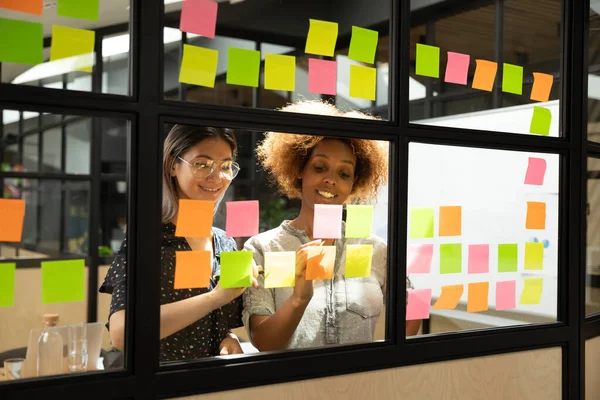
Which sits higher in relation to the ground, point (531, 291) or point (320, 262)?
point (320, 262)

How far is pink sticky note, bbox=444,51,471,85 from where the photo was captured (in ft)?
6.56

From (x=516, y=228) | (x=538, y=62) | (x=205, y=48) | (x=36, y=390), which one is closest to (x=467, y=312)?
(x=516, y=228)

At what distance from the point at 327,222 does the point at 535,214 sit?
0.87 metres

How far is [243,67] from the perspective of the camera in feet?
5.19

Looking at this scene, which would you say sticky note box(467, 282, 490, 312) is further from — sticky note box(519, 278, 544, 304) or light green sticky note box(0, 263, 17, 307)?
light green sticky note box(0, 263, 17, 307)

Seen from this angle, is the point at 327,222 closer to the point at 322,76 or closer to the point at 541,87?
the point at 322,76

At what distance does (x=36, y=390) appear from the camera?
1310mm

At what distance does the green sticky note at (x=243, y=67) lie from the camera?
1.57m

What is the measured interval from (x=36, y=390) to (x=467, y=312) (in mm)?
1404

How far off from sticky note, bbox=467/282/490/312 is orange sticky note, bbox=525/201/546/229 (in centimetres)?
29

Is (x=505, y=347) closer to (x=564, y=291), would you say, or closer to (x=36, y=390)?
(x=564, y=291)

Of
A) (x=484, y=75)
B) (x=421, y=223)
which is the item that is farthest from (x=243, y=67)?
(x=484, y=75)

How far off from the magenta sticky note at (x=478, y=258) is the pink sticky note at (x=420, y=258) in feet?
0.63

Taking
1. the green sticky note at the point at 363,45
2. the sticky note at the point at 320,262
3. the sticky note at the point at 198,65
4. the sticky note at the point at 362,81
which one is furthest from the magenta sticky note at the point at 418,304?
the sticky note at the point at 198,65
